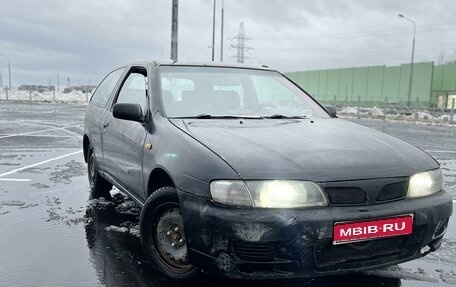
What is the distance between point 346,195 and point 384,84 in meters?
41.1

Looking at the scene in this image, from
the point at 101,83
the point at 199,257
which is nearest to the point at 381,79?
the point at 101,83

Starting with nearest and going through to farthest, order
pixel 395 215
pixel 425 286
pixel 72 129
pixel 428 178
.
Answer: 1. pixel 395 215
2. pixel 428 178
3. pixel 425 286
4. pixel 72 129

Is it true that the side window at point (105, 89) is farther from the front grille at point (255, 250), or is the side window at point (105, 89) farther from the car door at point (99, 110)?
the front grille at point (255, 250)

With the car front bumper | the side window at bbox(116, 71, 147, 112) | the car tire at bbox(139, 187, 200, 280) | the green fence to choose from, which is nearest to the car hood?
the car front bumper

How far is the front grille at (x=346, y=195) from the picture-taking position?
2650mm

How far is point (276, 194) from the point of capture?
263cm

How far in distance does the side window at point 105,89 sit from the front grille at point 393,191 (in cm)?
337

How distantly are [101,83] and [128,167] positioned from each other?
2.36 m

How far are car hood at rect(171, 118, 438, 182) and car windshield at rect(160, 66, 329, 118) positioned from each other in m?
0.32

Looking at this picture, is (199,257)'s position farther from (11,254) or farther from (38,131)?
(38,131)

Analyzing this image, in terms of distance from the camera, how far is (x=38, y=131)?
13.5 m

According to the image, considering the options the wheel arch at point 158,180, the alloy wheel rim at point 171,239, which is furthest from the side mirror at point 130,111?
the alloy wheel rim at point 171,239

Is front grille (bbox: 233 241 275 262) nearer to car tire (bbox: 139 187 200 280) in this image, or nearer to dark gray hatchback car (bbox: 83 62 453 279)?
dark gray hatchback car (bbox: 83 62 453 279)

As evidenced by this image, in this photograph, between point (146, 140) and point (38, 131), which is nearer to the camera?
point (146, 140)
